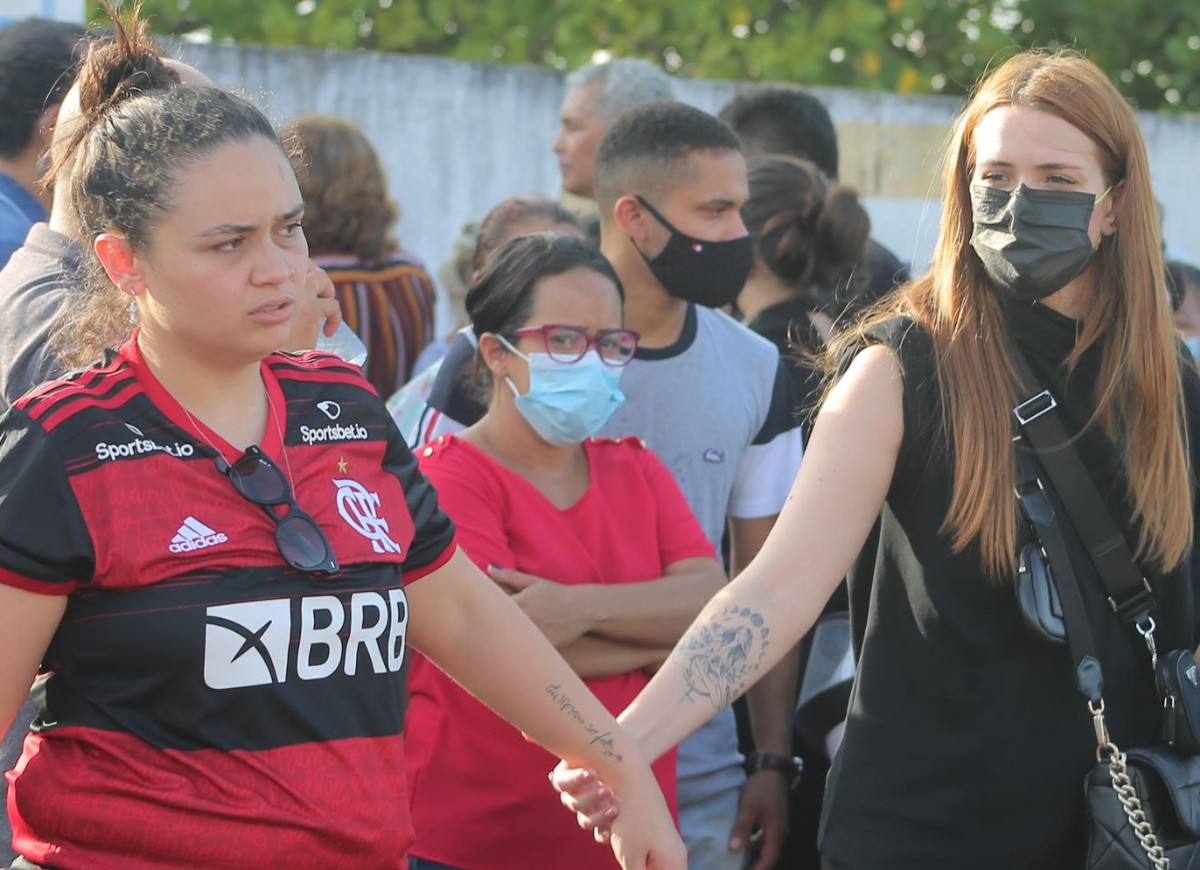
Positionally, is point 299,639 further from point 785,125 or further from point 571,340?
point 785,125

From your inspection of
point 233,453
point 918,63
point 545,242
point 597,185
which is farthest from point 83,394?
point 918,63

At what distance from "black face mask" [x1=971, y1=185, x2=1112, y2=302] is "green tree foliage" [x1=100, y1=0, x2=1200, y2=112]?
26.1ft

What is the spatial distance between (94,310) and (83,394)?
369 mm

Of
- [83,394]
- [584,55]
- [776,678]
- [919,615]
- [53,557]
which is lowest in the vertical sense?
[776,678]

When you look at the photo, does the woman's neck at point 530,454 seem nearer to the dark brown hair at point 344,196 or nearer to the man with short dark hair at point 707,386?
the man with short dark hair at point 707,386

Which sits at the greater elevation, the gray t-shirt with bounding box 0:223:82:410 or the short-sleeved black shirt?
the gray t-shirt with bounding box 0:223:82:410

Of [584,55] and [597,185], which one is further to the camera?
[584,55]

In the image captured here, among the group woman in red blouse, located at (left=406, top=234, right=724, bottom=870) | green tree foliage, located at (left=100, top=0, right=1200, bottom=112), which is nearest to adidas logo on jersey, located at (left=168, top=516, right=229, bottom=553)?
woman in red blouse, located at (left=406, top=234, right=724, bottom=870)

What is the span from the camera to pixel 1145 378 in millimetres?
2820

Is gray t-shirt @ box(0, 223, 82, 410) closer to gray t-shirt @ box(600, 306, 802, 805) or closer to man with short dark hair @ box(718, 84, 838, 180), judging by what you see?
gray t-shirt @ box(600, 306, 802, 805)

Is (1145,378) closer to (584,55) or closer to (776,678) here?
(776,678)

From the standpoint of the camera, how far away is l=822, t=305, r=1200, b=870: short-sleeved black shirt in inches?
106

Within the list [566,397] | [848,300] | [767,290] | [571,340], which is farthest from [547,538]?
[767,290]

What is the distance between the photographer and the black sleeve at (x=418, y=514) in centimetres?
239
